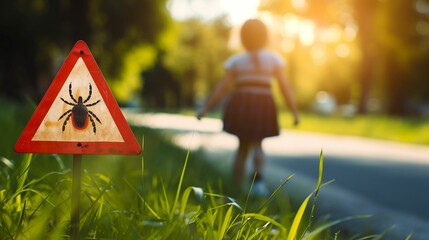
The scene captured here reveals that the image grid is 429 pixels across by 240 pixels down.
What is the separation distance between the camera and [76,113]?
2684 mm

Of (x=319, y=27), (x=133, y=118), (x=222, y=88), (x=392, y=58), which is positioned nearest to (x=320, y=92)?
(x=392, y=58)

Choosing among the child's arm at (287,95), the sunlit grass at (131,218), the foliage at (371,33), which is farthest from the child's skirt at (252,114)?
the foliage at (371,33)

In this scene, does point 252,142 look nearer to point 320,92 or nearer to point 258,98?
point 258,98

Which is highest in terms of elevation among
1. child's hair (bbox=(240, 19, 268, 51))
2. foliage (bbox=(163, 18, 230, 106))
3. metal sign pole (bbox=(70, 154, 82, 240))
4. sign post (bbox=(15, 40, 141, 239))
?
child's hair (bbox=(240, 19, 268, 51))

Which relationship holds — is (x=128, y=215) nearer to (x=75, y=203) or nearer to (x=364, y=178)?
(x=75, y=203)

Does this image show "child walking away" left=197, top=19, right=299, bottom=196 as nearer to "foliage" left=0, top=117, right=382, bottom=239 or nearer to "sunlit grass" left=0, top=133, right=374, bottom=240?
"foliage" left=0, top=117, right=382, bottom=239

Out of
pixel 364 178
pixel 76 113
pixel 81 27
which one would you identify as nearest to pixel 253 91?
pixel 364 178

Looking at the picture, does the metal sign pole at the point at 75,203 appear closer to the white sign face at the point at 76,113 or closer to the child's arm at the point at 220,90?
the white sign face at the point at 76,113

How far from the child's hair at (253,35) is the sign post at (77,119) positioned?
3.53 m

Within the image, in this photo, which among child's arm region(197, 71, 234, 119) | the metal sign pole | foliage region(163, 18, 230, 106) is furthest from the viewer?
foliage region(163, 18, 230, 106)

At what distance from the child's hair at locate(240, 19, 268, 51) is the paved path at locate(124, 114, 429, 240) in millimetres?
1392

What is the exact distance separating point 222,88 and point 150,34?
17.1m

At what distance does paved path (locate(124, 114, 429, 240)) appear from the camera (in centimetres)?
586

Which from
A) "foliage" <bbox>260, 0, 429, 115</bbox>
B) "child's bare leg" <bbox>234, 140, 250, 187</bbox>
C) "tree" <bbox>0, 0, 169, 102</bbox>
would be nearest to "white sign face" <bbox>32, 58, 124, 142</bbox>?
"child's bare leg" <bbox>234, 140, 250, 187</bbox>
